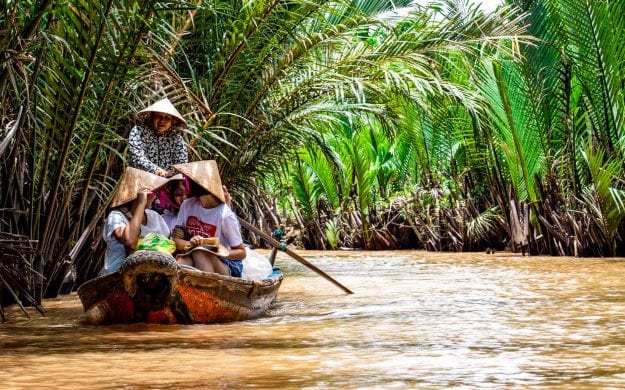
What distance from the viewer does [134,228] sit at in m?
6.04

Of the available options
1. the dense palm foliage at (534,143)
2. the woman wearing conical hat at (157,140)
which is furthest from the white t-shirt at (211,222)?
the dense palm foliage at (534,143)

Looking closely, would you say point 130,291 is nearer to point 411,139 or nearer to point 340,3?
point 340,3

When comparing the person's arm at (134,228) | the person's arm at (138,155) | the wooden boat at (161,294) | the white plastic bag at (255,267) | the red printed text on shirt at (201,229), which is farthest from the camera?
the white plastic bag at (255,267)

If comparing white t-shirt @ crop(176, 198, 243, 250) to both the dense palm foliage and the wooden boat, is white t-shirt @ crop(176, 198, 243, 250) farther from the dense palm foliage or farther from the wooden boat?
the dense palm foliage

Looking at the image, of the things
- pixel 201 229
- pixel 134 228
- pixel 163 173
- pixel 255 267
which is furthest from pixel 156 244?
pixel 255 267

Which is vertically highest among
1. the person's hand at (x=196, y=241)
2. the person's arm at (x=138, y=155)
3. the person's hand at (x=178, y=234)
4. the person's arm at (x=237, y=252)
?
the person's arm at (x=138, y=155)

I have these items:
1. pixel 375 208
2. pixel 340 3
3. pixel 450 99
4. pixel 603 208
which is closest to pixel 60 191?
pixel 340 3

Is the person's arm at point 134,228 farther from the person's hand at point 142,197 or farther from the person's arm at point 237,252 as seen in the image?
the person's arm at point 237,252

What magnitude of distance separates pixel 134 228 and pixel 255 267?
1342 mm

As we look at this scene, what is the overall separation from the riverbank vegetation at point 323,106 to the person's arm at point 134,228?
1.74 feet

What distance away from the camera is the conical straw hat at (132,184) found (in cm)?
611

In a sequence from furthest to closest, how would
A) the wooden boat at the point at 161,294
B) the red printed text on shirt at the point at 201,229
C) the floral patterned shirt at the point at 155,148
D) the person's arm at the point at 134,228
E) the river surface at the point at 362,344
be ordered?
the floral patterned shirt at the point at 155,148
the red printed text on shirt at the point at 201,229
the person's arm at the point at 134,228
the wooden boat at the point at 161,294
the river surface at the point at 362,344

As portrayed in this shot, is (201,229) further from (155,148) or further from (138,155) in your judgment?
(155,148)

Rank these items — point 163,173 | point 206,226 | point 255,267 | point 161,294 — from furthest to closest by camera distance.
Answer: point 255,267, point 163,173, point 206,226, point 161,294
